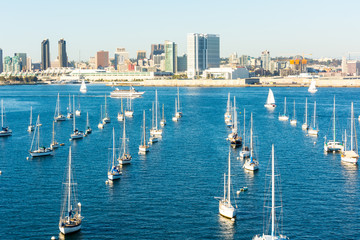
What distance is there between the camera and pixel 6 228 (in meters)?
27.4

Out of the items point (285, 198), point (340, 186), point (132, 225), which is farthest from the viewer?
point (340, 186)

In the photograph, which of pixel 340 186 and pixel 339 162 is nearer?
pixel 340 186

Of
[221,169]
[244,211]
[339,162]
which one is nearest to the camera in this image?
[244,211]

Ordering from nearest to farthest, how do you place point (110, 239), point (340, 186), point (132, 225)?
point (110, 239), point (132, 225), point (340, 186)

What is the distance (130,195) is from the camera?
33250mm

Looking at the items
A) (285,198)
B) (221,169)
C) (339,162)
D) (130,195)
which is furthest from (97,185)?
(339,162)

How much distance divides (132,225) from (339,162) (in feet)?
73.1

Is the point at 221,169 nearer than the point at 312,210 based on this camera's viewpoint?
No

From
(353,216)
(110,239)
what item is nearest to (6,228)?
(110,239)

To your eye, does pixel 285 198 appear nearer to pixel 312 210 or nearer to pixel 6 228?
pixel 312 210

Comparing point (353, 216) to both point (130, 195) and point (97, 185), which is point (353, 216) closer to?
point (130, 195)

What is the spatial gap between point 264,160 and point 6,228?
23.1 m

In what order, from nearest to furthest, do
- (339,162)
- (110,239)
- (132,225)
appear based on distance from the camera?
(110,239) → (132,225) → (339,162)

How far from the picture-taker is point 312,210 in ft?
98.9
